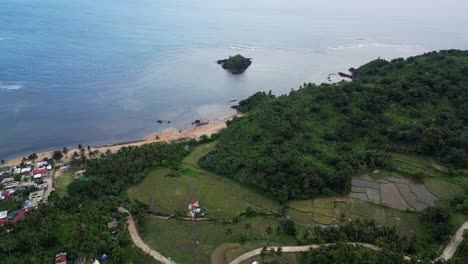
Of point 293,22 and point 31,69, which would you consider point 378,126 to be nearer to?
point 31,69

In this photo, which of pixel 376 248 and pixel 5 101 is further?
pixel 5 101

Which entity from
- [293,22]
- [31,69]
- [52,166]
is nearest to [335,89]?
[52,166]

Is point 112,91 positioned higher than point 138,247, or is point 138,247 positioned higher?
point 112,91

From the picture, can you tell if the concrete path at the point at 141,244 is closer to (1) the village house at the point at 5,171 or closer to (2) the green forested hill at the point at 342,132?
(2) the green forested hill at the point at 342,132

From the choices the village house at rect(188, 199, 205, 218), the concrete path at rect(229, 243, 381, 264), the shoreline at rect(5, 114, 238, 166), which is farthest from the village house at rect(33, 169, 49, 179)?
the concrete path at rect(229, 243, 381, 264)

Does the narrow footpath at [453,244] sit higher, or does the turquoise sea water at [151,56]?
the turquoise sea water at [151,56]

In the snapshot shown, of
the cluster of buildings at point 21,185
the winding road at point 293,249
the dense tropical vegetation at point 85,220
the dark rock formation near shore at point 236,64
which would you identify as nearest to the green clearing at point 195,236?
the winding road at point 293,249

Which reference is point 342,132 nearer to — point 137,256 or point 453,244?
point 453,244
